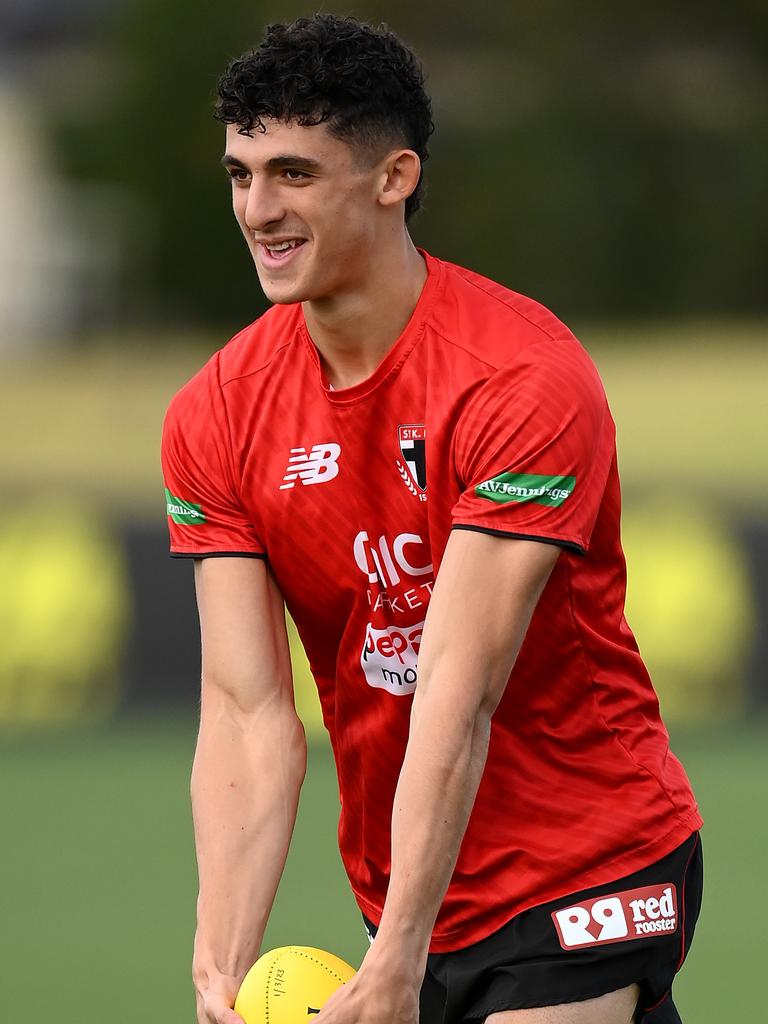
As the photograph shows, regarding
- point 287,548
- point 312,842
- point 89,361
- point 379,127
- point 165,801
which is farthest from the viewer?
point 89,361

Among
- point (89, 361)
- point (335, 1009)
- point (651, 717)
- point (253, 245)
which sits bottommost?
point (89, 361)

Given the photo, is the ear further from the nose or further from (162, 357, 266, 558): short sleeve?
(162, 357, 266, 558): short sleeve

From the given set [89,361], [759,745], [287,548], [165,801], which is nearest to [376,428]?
[287,548]

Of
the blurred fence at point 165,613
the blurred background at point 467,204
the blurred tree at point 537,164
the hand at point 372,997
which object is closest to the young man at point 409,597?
the hand at point 372,997

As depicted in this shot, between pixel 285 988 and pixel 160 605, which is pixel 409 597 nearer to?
pixel 285 988

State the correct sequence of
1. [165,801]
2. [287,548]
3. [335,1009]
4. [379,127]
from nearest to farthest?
[335,1009], [379,127], [287,548], [165,801]

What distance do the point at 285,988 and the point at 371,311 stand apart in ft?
4.43

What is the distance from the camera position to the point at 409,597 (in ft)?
12.1

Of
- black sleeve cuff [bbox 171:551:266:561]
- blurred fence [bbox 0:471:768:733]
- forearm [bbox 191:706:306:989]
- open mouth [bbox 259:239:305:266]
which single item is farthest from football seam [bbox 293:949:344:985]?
blurred fence [bbox 0:471:768:733]

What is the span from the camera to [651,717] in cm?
393

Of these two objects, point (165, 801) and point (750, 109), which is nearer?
point (165, 801)

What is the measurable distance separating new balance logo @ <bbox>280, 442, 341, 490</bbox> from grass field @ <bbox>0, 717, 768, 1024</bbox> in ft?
11.4

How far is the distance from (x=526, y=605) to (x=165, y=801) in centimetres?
647

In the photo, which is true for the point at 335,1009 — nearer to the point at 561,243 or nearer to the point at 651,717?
the point at 651,717
